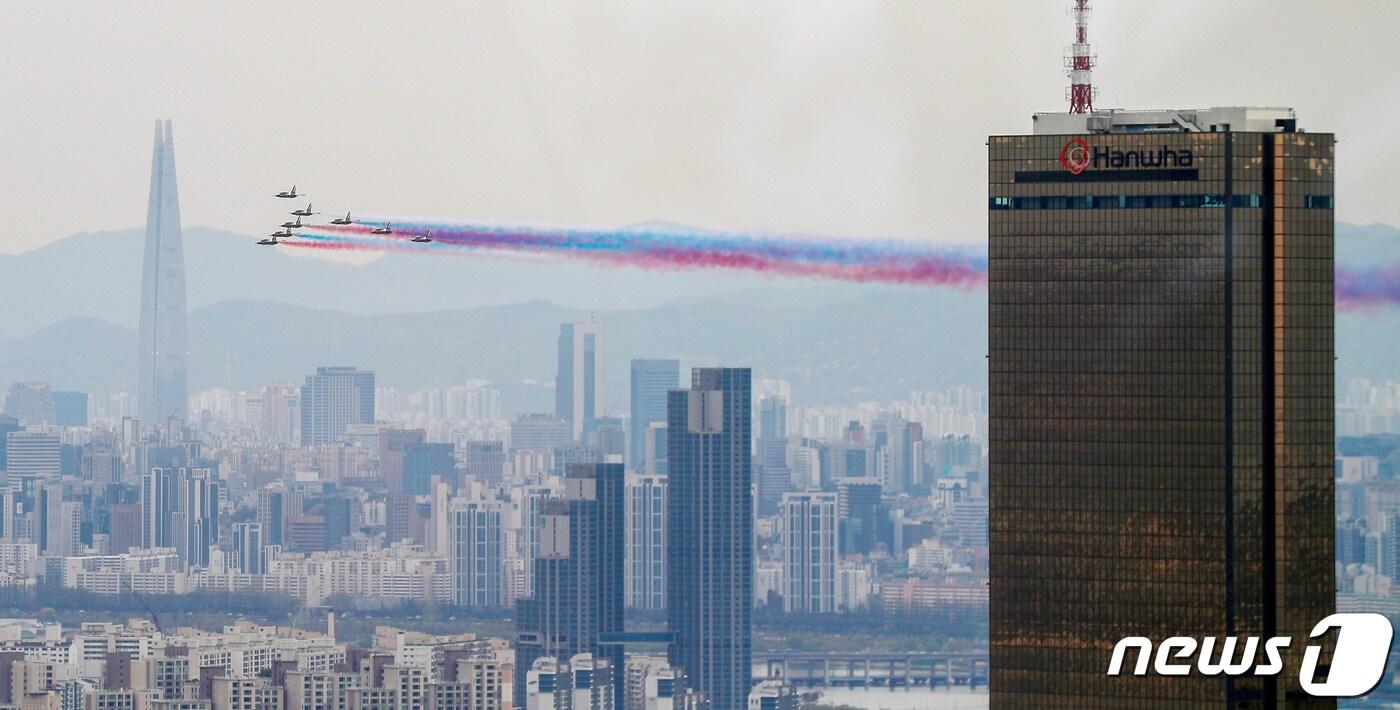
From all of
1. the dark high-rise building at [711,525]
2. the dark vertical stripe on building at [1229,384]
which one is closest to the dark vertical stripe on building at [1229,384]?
the dark vertical stripe on building at [1229,384]

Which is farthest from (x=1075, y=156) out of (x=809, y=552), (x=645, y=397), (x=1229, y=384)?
(x=645, y=397)

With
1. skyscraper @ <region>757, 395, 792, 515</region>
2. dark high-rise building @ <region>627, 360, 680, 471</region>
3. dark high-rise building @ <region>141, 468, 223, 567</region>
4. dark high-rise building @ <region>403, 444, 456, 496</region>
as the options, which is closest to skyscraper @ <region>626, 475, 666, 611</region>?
dark high-rise building @ <region>627, 360, 680, 471</region>

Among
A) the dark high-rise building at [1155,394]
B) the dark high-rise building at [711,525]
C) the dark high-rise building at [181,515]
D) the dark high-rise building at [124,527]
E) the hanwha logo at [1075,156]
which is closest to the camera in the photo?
the dark high-rise building at [1155,394]

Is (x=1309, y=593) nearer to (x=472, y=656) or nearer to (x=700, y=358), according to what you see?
(x=472, y=656)

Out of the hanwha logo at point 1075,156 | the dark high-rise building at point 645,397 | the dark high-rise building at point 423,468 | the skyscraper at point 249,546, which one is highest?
the hanwha logo at point 1075,156

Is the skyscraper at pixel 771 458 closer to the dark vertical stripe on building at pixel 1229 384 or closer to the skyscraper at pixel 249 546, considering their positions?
the skyscraper at pixel 249 546

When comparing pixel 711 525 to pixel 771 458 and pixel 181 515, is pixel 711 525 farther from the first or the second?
pixel 181 515

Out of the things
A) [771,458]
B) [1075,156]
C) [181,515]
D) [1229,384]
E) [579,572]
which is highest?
[1075,156]

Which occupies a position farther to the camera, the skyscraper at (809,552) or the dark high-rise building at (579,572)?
the skyscraper at (809,552)
